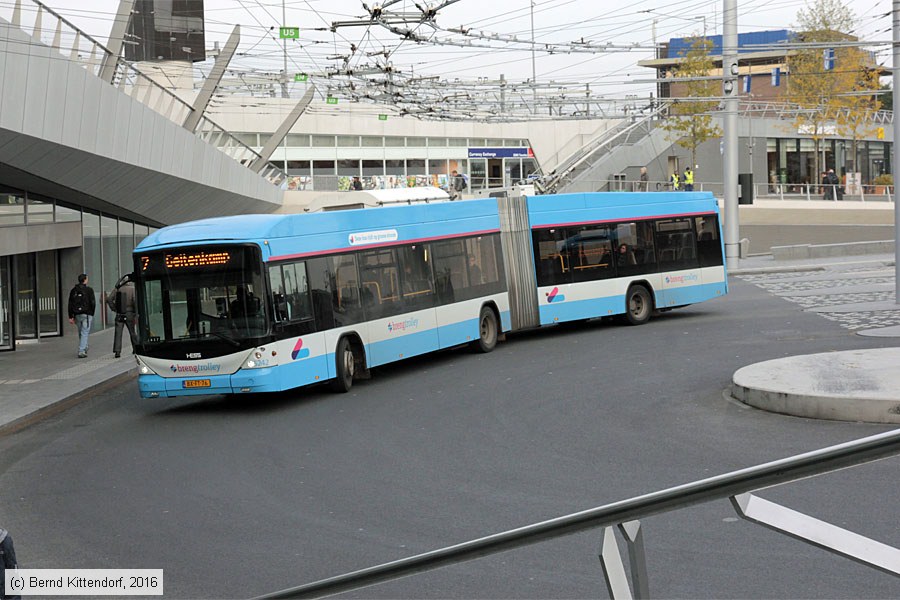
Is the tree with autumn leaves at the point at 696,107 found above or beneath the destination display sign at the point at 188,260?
above

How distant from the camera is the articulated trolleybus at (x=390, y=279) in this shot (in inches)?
659

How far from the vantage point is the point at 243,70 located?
41125 millimetres

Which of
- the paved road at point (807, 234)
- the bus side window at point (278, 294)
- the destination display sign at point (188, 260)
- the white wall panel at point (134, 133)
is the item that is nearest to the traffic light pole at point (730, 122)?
the paved road at point (807, 234)

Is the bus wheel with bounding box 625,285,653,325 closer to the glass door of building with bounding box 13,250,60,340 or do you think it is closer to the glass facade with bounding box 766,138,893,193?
the glass door of building with bounding box 13,250,60,340

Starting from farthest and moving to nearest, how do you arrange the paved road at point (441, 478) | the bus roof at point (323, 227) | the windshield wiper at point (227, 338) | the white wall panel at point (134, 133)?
the white wall panel at point (134, 133), the bus roof at point (323, 227), the windshield wiper at point (227, 338), the paved road at point (441, 478)

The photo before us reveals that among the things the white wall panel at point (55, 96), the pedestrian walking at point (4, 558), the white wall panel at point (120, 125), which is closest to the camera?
the pedestrian walking at point (4, 558)

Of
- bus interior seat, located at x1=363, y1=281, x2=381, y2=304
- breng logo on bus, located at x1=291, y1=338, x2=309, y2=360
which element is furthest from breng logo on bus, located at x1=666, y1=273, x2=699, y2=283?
breng logo on bus, located at x1=291, y1=338, x2=309, y2=360

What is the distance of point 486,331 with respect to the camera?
22594mm

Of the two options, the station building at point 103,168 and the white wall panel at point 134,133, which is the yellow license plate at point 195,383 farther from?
the white wall panel at point 134,133

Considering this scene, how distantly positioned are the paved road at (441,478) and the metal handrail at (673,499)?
2.99 feet

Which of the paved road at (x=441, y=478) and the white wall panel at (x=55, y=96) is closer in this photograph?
the paved road at (x=441, y=478)

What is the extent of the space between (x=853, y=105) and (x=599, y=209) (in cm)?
4014

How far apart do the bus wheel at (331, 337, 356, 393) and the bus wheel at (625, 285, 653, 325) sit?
8927 mm

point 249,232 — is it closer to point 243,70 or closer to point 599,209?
point 599,209
